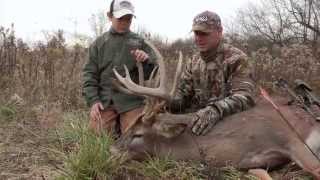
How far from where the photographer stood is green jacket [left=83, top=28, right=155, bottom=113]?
5.90m

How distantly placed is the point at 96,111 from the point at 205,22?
1404mm

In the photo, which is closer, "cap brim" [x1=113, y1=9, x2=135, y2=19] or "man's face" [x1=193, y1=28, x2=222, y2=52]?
"man's face" [x1=193, y1=28, x2=222, y2=52]

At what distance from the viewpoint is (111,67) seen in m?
5.94

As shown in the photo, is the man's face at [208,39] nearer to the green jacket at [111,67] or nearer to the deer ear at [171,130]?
the green jacket at [111,67]

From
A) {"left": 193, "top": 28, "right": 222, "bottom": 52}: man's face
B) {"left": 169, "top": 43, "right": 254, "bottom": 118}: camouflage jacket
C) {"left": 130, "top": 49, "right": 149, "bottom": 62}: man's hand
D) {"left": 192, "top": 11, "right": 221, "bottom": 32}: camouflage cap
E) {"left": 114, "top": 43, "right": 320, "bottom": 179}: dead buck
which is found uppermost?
{"left": 192, "top": 11, "right": 221, "bottom": 32}: camouflage cap

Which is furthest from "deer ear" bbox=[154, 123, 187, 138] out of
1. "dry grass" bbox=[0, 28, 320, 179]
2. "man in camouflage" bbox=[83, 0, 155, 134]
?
"man in camouflage" bbox=[83, 0, 155, 134]

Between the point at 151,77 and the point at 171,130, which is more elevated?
the point at 151,77

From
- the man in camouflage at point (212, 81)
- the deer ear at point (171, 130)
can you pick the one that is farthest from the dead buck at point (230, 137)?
the man in camouflage at point (212, 81)

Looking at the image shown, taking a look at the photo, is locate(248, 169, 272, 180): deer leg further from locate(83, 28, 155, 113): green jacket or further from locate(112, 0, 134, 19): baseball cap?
locate(112, 0, 134, 19): baseball cap

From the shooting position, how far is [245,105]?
5.12 meters

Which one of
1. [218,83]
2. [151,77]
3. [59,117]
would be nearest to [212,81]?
[218,83]

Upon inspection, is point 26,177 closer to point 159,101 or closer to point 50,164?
point 50,164

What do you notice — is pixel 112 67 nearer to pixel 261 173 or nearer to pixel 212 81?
pixel 212 81

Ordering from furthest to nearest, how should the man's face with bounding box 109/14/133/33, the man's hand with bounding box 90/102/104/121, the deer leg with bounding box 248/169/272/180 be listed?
1. the man's face with bounding box 109/14/133/33
2. the man's hand with bounding box 90/102/104/121
3. the deer leg with bounding box 248/169/272/180
